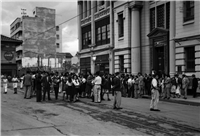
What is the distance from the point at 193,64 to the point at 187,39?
2.01 m

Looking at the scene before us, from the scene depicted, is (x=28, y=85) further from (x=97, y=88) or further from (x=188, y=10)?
(x=188, y=10)

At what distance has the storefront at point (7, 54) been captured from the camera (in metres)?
32.8

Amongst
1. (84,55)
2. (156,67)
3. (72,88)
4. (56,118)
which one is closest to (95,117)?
(56,118)

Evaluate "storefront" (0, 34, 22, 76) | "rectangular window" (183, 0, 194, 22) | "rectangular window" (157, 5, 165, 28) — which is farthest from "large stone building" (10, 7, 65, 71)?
"rectangular window" (183, 0, 194, 22)

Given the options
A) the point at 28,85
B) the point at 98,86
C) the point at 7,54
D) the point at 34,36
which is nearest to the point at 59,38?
the point at 34,36

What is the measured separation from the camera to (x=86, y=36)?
35.6 metres

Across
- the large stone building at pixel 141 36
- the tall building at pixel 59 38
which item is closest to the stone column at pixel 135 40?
the large stone building at pixel 141 36

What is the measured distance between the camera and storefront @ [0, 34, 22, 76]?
32.8m

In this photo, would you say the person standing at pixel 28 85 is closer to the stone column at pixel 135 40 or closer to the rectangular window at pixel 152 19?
the stone column at pixel 135 40

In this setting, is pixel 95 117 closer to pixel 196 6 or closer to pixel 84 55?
pixel 196 6

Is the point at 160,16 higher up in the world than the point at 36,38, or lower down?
lower down

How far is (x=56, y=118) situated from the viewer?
9430 millimetres

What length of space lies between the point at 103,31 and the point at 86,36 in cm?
547

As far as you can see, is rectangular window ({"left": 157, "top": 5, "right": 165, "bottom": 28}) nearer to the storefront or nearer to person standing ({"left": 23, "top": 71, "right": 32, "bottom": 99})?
person standing ({"left": 23, "top": 71, "right": 32, "bottom": 99})
